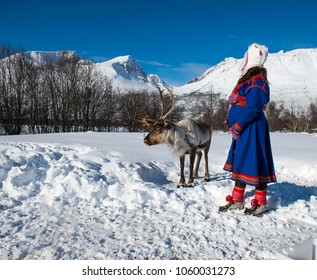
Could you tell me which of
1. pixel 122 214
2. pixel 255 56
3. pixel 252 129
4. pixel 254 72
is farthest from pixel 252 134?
pixel 122 214

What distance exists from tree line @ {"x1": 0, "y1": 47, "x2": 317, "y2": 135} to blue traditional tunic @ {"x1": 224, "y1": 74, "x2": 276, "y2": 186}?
24.9 metres

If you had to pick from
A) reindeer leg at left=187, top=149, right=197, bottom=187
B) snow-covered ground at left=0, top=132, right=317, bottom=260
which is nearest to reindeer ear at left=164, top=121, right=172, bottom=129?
reindeer leg at left=187, top=149, right=197, bottom=187

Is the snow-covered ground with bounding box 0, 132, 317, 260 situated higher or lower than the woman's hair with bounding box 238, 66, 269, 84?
lower

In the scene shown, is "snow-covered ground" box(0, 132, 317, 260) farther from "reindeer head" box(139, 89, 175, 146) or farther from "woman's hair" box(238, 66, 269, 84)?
"woman's hair" box(238, 66, 269, 84)

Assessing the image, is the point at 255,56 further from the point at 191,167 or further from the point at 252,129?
the point at 191,167

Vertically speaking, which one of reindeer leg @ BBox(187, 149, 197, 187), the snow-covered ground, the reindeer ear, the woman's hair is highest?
the woman's hair

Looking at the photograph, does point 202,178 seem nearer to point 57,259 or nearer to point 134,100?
point 57,259

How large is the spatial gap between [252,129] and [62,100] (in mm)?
27516

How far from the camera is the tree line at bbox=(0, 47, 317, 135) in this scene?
83.8 feet

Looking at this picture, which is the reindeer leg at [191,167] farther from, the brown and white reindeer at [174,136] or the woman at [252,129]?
the woman at [252,129]

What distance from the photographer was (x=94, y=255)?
283cm

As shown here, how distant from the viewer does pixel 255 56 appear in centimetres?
401
